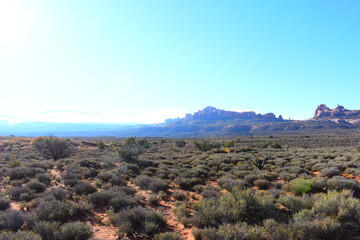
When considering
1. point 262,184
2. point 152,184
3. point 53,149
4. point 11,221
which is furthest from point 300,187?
point 53,149

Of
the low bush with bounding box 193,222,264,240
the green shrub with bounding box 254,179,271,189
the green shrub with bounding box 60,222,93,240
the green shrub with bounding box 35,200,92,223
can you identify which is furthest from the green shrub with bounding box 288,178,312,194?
the green shrub with bounding box 35,200,92,223

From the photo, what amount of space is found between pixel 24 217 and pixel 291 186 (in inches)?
387

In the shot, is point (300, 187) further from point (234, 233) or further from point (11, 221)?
point (11, 221)

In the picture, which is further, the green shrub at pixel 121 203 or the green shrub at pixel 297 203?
the green shrub at pixel 121 203

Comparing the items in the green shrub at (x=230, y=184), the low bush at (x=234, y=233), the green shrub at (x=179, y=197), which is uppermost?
the low bush at (x=234, y=233)

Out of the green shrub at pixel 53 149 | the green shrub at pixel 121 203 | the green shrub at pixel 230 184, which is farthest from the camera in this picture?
the green shrub at pixel 53 149

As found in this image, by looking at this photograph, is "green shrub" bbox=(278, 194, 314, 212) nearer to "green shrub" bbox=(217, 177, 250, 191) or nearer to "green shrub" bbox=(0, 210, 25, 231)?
"green shrub" bbox=(217, 177, 250, 191)

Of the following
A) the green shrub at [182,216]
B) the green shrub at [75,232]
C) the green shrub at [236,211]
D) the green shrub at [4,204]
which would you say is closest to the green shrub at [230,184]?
the green shrub at [236,211]

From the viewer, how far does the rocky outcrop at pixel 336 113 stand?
139512 millimetres

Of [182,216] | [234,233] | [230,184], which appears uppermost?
[234,233]

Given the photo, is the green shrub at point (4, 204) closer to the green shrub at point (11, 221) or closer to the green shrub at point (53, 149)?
the green shrub at point (11, 221)

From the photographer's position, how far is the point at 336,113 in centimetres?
14612

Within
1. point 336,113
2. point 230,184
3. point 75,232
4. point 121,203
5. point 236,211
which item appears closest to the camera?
point 75,232

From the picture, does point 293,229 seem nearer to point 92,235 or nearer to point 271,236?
point 271,236
